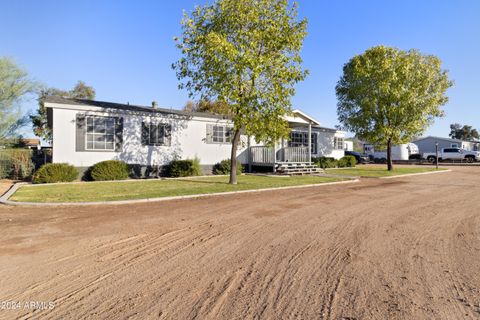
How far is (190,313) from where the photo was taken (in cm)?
295

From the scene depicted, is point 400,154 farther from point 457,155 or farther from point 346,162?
point 346,162

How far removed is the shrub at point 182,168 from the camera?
17.1 meters

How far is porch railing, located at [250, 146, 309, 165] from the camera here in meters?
20.6

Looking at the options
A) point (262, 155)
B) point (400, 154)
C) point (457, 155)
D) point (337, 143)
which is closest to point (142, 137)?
point (262, 155)

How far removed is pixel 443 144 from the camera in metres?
52.5

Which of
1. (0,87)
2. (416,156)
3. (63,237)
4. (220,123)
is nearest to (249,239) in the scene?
(63,237)

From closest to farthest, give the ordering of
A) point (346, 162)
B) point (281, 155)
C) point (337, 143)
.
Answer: point (281, 155)
point (346, 162)
point (337, 143)

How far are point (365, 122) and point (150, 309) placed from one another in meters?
23.9

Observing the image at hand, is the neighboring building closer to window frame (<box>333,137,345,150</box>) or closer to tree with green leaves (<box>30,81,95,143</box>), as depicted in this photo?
window frame (<box>333,137,345,150</box>)

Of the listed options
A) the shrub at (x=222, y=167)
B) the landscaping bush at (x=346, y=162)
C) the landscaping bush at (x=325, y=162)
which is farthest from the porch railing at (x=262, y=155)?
the landscaping bush at (x=346, y=162)

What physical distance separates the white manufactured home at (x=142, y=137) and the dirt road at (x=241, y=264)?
758cm

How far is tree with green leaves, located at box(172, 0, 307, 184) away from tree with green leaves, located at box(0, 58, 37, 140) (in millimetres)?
10888

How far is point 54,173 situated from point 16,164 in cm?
323

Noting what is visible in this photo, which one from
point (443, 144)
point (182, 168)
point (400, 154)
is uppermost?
point (443, 144)
